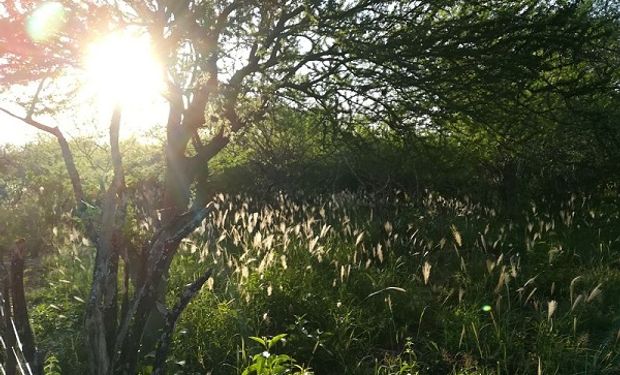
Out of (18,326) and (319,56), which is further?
(319,56)

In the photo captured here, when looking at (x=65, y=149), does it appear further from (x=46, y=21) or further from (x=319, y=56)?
(x=319, y=56)

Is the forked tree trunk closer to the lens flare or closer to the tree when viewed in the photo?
the tree

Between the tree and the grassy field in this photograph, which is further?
the tree

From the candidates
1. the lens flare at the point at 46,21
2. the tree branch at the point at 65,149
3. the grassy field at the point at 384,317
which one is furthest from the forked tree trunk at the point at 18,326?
the lens flare at the point at 46,21

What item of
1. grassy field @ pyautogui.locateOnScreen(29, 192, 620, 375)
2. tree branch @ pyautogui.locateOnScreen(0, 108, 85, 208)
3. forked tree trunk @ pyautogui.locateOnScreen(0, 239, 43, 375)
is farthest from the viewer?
grassy field @ pyautogui.locateOnScreen(29, 192, 620, 375)

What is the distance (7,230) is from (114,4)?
5431 mm

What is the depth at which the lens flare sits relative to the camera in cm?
494

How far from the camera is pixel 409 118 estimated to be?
6.93 metres

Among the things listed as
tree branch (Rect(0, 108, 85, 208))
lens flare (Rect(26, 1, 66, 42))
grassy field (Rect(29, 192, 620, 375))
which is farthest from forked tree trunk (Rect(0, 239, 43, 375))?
lens flare (Rect(26, 1, 66, 42))

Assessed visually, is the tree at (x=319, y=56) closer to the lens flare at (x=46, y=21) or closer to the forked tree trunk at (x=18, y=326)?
the lens flare at (x=46, y=21)

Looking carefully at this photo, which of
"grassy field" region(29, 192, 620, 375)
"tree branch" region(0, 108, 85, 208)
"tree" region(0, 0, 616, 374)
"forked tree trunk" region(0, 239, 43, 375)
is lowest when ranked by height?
"grassy field" region(29, 192, 620, 375)

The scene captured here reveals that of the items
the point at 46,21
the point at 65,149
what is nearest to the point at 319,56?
the point at 46,21

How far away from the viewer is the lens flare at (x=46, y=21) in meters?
4.94

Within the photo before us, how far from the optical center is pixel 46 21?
16.7ft
